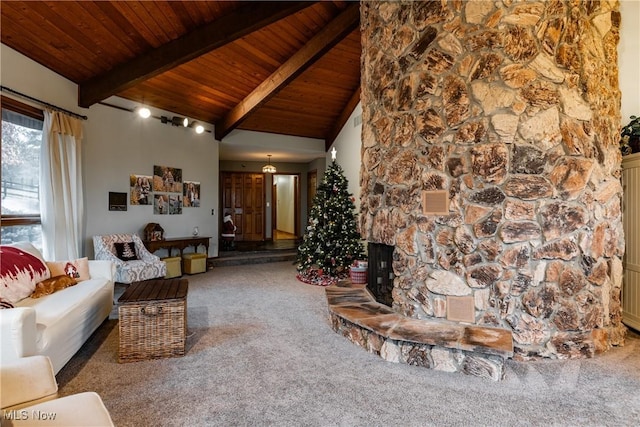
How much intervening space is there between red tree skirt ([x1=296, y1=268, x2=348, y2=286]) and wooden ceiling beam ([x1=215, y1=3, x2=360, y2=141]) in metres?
3.16

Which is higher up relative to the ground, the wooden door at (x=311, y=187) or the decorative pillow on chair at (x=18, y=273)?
the wooden door at (x=311, y=187)

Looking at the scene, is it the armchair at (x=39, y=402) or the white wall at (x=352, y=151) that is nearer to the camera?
the armchair at (x=39, y=402)

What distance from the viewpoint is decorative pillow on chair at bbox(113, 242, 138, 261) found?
5242 mm

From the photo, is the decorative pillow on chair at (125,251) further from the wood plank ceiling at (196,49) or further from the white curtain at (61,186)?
the wood plank ceiling at (196,49)

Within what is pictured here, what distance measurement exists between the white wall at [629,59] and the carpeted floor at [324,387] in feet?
7.99

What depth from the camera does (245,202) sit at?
33.1 ft

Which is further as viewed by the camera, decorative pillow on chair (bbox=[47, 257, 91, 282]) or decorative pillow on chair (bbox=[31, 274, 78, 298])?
decorative pillow on chair (bbox=[47, 257, 91, 282])

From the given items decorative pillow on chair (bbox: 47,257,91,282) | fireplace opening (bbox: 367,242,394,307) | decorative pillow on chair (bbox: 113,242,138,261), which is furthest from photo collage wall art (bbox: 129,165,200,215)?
fireplace opening (bbox: 367,242,394,307)

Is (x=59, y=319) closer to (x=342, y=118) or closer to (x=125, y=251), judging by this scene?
(x=125, y=251)

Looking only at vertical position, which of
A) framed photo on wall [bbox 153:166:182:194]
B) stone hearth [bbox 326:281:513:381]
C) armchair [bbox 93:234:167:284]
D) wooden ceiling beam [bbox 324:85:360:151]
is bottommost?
stone hearth [bbox 326:281:513:381]

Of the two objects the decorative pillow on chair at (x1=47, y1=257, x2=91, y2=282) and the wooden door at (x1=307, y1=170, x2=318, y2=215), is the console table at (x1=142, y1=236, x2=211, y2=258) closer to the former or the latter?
the decorative pillow on chair at (x1=47, y1=257, x2=91, y2=282)

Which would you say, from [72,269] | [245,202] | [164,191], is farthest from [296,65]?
[245,202]

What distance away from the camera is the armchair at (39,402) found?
126 cm

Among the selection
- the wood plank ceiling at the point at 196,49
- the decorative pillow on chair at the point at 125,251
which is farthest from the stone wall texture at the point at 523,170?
the decorative pillow on chair at the point at 125,251
